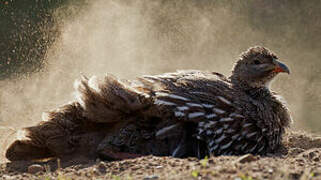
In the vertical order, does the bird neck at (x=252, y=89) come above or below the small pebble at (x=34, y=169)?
above

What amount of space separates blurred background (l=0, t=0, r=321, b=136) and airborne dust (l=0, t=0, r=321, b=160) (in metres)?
0.03

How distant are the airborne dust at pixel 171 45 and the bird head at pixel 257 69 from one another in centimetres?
405

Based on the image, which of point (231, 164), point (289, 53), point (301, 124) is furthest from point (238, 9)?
point (231, 164)

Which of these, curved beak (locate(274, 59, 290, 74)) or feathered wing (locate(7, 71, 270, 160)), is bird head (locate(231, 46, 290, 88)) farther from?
feathered wing (locate(7, 71, 270, 160))

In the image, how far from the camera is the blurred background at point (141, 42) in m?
11.4

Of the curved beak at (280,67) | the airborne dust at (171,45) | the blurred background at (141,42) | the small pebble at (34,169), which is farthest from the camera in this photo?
the blurred background at (141,42)

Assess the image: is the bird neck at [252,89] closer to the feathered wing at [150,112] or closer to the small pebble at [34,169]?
the feathered wing at [150,112]

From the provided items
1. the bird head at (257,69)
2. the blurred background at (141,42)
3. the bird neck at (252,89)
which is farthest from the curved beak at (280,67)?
the blurred background at (141,42)

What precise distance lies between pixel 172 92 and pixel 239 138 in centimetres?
98

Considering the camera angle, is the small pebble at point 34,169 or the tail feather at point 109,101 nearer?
the small pebble at point 34,169

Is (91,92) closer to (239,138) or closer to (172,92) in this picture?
(172,92)

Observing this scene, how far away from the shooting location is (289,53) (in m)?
15.0

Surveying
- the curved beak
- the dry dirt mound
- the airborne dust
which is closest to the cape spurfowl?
the dry dirt mound

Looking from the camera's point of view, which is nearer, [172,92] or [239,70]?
[172,92]
